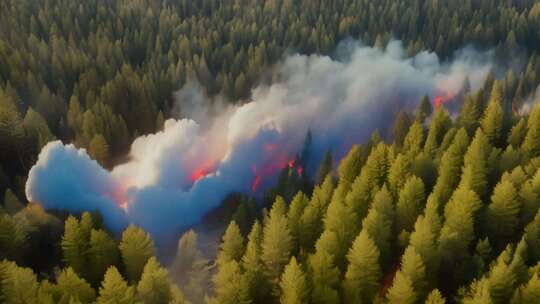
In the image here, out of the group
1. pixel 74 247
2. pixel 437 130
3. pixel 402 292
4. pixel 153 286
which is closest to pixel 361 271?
pixel 402 292

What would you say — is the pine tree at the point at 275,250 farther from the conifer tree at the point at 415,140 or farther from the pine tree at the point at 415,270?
the conifer tree at the point at 415,140

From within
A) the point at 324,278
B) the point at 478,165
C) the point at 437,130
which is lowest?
the point at 324,278

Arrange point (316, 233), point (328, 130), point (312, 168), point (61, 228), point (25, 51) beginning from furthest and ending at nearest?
point (25, 51)
point (328, 130)
point (312, 168)
point (61, 228)
point (316, 233)

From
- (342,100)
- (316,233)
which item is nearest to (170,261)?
(316,233)

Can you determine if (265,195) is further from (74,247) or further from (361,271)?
(361,271)

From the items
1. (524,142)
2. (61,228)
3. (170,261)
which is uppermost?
(524,142)

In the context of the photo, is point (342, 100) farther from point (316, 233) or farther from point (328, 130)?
point (316, 233)

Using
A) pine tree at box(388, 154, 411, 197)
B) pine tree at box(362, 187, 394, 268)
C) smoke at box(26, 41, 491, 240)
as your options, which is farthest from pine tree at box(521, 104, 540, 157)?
smoke at box(26, 41, 491, 240)

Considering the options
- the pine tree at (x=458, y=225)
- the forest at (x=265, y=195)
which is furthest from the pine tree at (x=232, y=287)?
the pine tree at (x=458, y=225)
